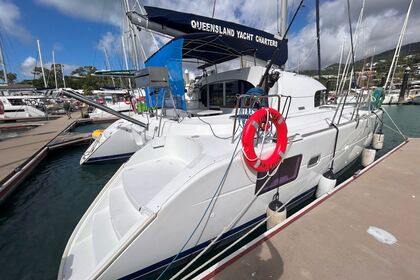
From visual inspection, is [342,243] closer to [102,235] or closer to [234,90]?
[102,235]

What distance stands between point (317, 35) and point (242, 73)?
2084mm

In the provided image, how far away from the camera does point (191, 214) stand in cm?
206

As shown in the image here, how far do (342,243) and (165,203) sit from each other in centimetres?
202

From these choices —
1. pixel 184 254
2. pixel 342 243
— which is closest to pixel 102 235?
pixel 184 254

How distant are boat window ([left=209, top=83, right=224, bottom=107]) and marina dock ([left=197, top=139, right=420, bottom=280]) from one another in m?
3.54

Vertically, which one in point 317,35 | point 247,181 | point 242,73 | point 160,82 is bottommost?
point 247,181

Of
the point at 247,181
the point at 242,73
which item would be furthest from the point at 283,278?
the point at 242,73

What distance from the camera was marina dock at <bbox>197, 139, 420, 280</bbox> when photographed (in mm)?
1958

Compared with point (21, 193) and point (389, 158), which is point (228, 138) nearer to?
point (389, 158)

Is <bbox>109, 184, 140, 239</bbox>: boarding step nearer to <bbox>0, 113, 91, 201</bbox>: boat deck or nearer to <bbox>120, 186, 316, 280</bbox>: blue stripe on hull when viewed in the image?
<bbox>120, 186, 316, 280</bbox>: blue stripe on hull

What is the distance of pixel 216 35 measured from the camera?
159 inches

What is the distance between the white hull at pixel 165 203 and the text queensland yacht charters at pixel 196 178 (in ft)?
0.03

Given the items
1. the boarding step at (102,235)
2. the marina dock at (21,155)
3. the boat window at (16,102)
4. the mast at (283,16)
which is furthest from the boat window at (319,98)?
the boat window at (16,102)

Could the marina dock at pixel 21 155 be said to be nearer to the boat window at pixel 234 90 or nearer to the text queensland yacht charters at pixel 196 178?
the text queensland yacht charters at pixel 196 178
